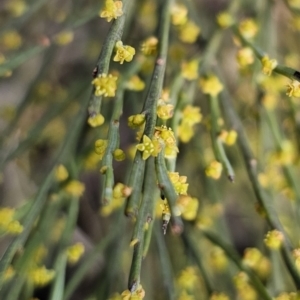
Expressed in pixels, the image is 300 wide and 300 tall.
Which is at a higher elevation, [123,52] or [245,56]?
[123,52]

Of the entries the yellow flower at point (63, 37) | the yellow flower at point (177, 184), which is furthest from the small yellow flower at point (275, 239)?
the yellow flower at point (63, 37)

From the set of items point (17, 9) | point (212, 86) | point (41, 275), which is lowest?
point (41, 275)

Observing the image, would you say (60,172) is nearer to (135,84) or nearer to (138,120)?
(135,84)

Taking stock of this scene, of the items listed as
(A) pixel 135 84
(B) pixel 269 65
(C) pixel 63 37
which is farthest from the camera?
(C) pixel 63 37

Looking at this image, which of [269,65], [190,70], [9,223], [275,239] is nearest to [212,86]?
[190,70]

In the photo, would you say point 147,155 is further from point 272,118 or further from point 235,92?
point 235,92

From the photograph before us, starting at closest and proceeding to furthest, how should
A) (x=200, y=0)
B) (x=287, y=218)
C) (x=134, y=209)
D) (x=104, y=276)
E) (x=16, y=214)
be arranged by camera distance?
(x=134, y=209) → (x=16, y=214) → (x=104, y=276) → (x=287, y=218) → (x=200, y=0)

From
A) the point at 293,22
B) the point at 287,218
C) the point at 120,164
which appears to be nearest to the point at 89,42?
the point at 120,164

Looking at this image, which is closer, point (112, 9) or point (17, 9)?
point (112, 9)
